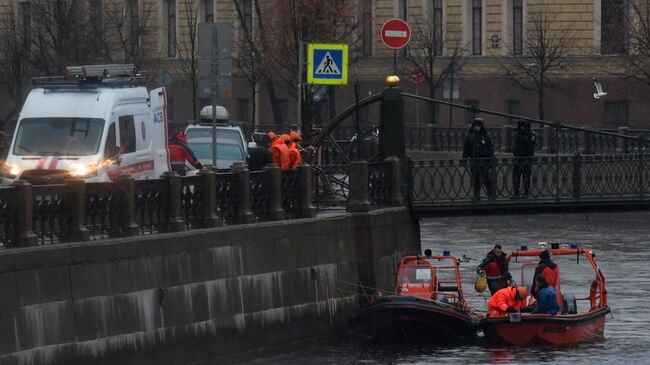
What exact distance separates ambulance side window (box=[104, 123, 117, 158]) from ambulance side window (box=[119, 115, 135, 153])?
0.79 ft

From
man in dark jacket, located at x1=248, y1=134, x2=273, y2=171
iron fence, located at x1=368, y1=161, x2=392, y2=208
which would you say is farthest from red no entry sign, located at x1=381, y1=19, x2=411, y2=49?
man in dark jacket, located at x1=248, y1=134, x2=273, y2=171

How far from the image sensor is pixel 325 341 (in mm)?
29031

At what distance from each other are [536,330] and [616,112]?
35.8 metres

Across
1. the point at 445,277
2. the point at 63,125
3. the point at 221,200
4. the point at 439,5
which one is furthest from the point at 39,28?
the point at 221,200

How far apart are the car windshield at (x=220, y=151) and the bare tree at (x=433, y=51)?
25729 mm

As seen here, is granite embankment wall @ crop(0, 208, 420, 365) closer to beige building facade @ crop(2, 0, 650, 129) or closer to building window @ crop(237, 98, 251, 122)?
beige building facade @ crop(2, 0, 650, 129)

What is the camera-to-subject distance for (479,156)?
1334 inches

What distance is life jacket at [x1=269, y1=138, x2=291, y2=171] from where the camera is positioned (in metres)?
29.7

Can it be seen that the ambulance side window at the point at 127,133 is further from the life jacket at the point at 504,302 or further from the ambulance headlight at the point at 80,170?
the life jacket at the point at 504,302

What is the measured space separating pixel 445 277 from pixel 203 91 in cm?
891

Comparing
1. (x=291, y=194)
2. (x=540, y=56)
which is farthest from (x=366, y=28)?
(x=291, y=194)

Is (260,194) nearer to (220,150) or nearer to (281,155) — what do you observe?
(281,155)

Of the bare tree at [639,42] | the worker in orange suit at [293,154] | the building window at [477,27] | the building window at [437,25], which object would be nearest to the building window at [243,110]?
the building window at [437,25]

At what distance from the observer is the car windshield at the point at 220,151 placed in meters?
39.4
